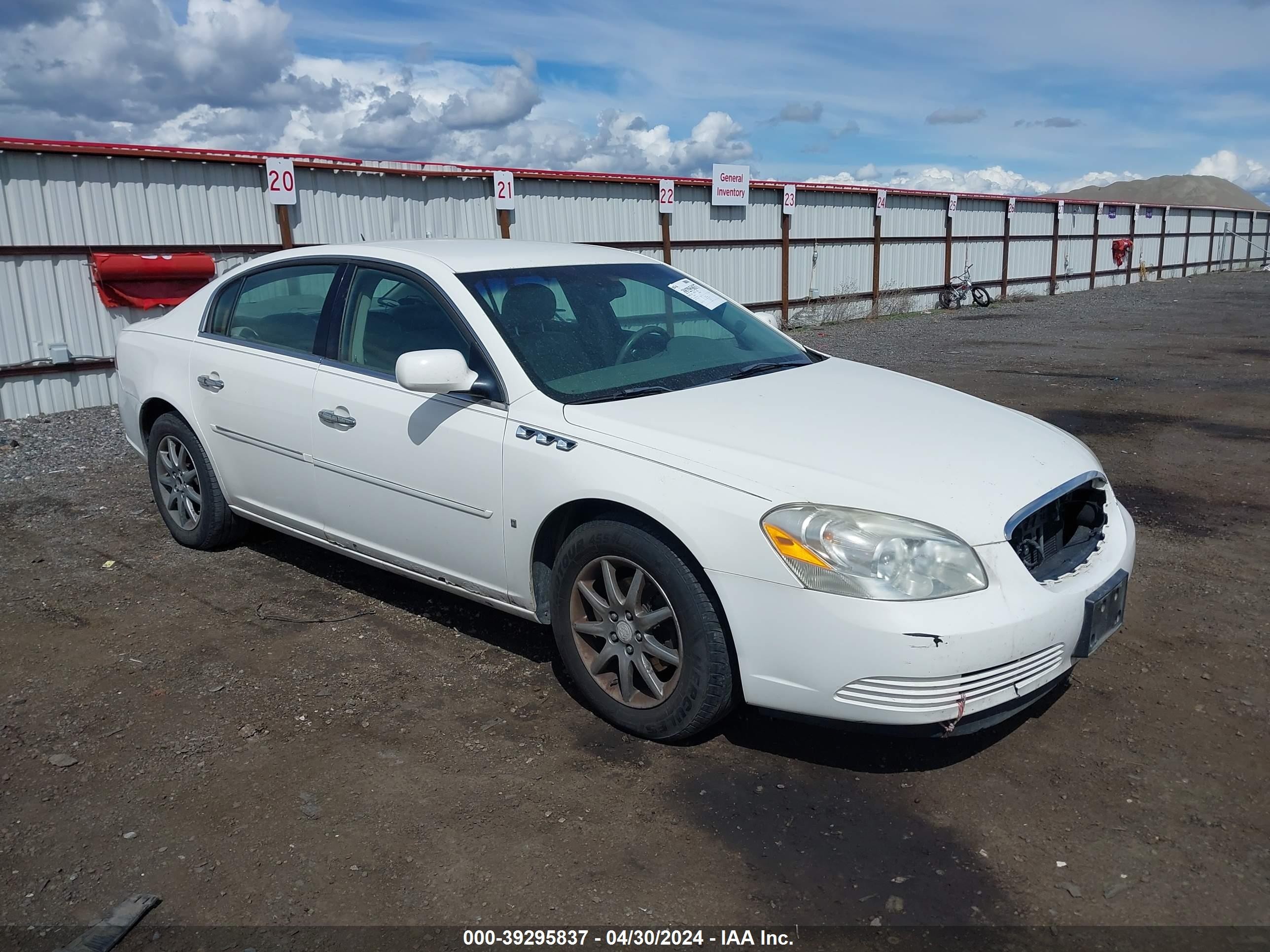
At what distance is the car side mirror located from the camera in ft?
11.9

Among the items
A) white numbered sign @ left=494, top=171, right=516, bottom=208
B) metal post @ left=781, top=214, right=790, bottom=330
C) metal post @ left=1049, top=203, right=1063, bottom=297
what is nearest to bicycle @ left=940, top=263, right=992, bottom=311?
metal post @ left=781, top=214, right=790, bottom=330

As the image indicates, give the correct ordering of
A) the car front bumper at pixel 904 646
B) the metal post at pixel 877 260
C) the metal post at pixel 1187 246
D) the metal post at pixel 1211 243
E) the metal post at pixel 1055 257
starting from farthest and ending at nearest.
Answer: the metal post at pixel 1211 243, the metal post at pixel 1187 246, the metal post at pixel 1055 257, the metal post at pixel 877 260, the car front bumper at pixel 904 646

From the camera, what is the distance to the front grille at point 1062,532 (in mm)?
3229

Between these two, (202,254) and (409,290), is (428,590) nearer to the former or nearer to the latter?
(409,290)

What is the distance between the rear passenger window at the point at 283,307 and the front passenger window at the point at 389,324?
0.24m

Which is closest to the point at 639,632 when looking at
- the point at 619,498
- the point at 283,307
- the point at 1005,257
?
the point at 619,498

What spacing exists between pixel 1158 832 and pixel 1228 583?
2447 mm

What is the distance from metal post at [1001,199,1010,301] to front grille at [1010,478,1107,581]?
86.7ft

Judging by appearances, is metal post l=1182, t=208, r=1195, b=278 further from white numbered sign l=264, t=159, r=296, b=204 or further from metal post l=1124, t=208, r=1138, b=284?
white numbered sign l=264, t=159, r=296, b=204

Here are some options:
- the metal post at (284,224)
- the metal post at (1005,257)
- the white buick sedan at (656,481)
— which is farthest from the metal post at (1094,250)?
the white buick sedan at (656,481)

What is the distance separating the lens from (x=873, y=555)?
295cm

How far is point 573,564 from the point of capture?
3506 millimetres

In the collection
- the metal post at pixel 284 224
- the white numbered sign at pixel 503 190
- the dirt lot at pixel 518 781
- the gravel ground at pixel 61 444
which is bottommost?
the dirt lot at pixel 518 781

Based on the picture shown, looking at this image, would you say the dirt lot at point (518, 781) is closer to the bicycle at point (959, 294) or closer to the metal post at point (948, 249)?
the bicycle at point (959, 294)
